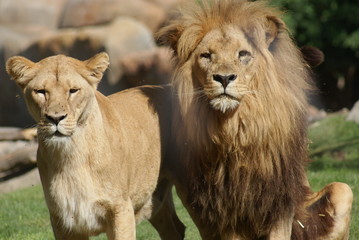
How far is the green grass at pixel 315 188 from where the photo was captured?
20.7 ft

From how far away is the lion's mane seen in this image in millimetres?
4586

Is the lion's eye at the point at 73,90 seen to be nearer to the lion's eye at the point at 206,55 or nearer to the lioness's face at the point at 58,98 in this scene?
the lioness's face at the point at 58,98

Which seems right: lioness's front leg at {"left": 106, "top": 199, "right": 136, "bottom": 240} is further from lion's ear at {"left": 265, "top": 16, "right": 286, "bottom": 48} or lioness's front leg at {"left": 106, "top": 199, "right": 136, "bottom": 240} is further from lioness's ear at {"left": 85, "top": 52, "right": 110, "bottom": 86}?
lion's ear at {"left": 265, "top": 16, "right": 286, "bottom": 48}

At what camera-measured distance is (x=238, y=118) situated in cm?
453

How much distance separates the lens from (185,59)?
4.75 metres

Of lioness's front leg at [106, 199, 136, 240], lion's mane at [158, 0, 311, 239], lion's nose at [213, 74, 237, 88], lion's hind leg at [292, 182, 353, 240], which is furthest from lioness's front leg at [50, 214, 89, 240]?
lion's hind leg at [292, 182, 353, 240]

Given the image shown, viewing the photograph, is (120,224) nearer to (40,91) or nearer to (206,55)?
(40,91)

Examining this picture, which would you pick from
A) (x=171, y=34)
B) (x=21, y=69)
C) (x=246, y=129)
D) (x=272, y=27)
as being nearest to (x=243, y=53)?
(x=272, y=27)

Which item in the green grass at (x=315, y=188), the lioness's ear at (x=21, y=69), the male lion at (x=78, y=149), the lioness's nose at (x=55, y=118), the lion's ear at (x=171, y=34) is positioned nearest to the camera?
the lioness's nose at (x=55, y=118)

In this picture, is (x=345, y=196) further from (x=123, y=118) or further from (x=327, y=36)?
(x=327, y=36)

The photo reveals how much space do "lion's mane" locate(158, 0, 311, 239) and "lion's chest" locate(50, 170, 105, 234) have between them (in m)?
0.75

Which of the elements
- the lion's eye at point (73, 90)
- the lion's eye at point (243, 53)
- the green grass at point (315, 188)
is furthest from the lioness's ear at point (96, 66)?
the green grass at point (315, 188)

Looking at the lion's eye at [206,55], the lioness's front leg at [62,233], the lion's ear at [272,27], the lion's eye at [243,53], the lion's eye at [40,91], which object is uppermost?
the lion's ear at [272,27]

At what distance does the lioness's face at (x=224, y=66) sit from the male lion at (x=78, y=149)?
580 millimetres
